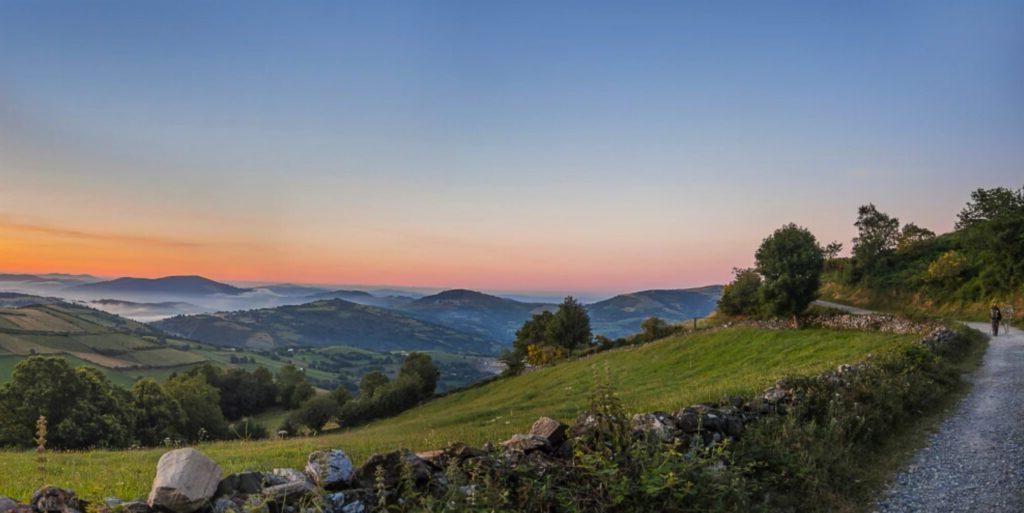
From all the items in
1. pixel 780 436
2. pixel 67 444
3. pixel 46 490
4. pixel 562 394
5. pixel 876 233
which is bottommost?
pixel 67 444

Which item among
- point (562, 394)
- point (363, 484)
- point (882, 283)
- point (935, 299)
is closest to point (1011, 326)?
point (935, 299)

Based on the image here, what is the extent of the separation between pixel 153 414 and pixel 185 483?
47412mm

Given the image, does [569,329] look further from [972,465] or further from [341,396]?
[972,465]

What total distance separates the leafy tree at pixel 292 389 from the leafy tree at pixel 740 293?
220 feet

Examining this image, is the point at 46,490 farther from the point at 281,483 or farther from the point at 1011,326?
the point at 1011,326

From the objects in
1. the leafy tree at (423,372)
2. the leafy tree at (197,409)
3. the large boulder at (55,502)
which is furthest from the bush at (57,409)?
the leafy tree at (423,372)

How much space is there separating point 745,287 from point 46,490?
56.4 m

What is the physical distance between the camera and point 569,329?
6531 centimetres

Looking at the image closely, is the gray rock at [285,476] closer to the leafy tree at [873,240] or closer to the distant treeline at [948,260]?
the distant treeline at [948,260]

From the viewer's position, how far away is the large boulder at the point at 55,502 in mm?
4277

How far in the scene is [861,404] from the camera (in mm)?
10406

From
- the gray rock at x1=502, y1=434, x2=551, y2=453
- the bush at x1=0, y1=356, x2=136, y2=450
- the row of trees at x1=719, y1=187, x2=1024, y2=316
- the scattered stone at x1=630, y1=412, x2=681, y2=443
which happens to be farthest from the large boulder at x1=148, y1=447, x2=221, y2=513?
the row of trees at x1=719, y1=187, x2=1024, y2=316

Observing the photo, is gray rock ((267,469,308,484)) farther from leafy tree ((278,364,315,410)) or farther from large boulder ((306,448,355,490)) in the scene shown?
leafy tree ((278,364,315,410))

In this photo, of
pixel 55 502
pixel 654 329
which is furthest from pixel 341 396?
pixel 55 502
